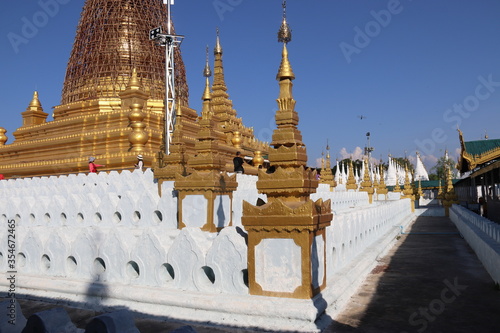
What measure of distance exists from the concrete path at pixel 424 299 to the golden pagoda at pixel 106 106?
1536 centimetres

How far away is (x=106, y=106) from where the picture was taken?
1098 inches

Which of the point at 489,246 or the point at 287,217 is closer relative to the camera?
the point at 287,217

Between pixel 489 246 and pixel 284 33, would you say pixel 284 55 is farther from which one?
pixel 489 246

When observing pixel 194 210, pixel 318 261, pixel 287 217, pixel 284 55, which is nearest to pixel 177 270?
pixel 287 217

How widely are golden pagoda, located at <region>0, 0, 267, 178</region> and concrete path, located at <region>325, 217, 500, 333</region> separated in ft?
50.4

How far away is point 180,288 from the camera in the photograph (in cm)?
594

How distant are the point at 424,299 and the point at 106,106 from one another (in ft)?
82.9

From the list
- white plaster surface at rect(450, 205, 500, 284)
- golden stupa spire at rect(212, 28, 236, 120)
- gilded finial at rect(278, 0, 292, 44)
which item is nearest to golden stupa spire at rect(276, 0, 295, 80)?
gilded finial at rect(278, 0, 292, 44)

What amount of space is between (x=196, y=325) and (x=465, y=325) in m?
3.27

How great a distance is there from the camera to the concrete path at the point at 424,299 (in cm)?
519

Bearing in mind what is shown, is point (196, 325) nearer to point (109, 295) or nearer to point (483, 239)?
point (109, 295)

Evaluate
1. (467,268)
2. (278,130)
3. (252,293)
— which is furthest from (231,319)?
(467,268)

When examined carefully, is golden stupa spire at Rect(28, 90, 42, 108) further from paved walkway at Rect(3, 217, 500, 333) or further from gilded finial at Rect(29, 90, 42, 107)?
paved walkway at Rect(3, 217, 500, 333)

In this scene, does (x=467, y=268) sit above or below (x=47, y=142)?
below
